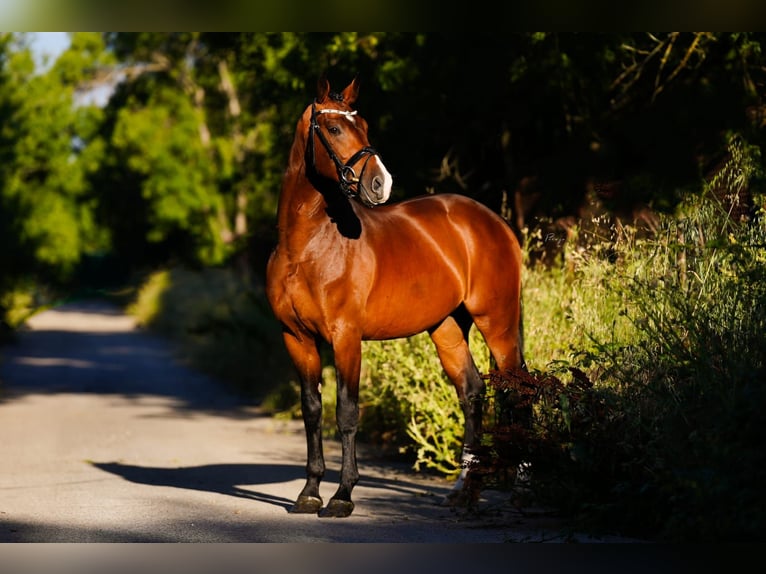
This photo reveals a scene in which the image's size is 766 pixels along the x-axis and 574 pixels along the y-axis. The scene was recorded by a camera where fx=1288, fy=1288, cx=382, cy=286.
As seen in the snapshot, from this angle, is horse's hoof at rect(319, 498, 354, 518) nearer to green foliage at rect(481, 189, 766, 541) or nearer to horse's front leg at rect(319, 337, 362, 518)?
horse's front leg at rect(319, 337, 362, 518)

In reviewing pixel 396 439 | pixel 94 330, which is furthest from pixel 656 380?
pixel 94 330

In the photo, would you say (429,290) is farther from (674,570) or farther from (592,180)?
(592,180)

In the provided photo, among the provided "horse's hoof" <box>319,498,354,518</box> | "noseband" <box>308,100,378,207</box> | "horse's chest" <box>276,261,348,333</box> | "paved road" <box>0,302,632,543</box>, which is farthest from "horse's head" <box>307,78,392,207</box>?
"paved road" <box>0,302,632,543</box>

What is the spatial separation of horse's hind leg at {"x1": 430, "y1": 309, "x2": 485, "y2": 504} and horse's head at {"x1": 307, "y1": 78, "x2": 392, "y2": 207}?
1761 mm

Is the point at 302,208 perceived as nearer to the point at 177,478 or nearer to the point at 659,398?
the point at 659,398

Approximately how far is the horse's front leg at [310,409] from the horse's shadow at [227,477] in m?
0.58

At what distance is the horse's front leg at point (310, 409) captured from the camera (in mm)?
8352

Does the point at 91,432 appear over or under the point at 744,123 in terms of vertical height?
under

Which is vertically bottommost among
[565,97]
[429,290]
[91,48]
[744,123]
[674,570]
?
[674,570]

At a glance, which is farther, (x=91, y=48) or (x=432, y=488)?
(x=91, y=48)

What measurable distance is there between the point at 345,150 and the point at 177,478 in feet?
11.6

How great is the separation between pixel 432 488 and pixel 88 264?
5002cm

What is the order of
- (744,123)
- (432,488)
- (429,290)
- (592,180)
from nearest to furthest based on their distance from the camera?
1. (429,290)
2. (432,488)
3. (744,123)
4. (592,180)

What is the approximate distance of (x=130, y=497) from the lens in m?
8.98
